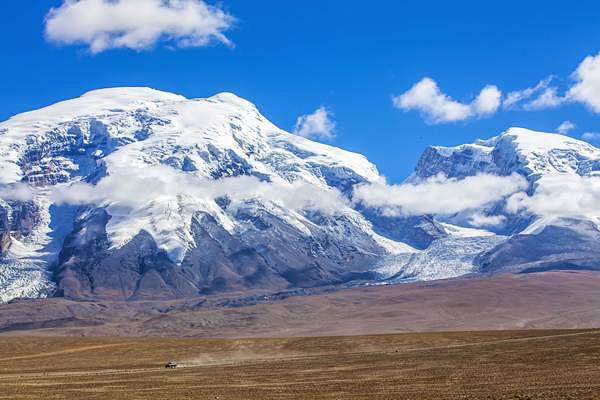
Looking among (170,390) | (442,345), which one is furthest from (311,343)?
(170,390)

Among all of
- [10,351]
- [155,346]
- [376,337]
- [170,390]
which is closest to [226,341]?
[155,346]

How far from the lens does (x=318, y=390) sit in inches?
3243

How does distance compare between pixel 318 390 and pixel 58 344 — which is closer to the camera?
pixel 318 390

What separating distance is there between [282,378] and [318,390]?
18040mm

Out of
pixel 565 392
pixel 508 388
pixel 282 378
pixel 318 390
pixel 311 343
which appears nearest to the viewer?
pixel 565 392

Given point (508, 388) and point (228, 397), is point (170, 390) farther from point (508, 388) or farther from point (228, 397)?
point (508, 388)

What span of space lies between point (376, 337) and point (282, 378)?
6937 centimetres

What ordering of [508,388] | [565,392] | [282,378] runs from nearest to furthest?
[565,392], [508,388], [282,378]

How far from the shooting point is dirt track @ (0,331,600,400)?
262 feet

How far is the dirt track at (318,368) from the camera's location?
79938mm

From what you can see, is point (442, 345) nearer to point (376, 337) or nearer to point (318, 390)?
point (376, 337)

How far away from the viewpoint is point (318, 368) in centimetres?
11406

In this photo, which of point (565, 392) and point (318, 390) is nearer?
point (565, 392)

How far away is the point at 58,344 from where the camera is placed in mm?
178125
